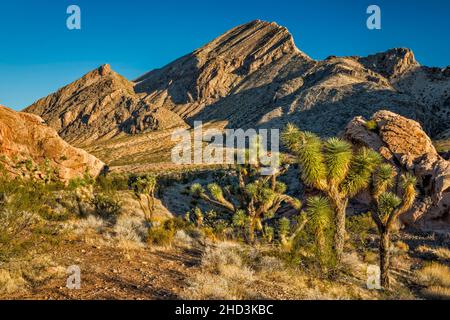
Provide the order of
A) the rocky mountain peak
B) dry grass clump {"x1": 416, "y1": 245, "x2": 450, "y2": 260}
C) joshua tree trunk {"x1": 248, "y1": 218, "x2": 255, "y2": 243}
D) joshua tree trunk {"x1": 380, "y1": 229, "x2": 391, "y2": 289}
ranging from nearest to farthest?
1. joshua tree trunk {"x1": 380, "y1": 229, "x2": 391, "y2": 289}
2. dry grass clump {"x1": 416, "y1": 245, "x2": 450, "y2": 260}
3. joshua tree trunk {"x1": 248, "y1": 218, "x2": 255, "y2": 243}
4. the rocky mountain peak

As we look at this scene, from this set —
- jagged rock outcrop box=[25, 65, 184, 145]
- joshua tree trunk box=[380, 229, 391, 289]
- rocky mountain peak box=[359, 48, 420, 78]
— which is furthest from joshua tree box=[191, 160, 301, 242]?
rocky mountain peak box=[359, 48, 420, 78]

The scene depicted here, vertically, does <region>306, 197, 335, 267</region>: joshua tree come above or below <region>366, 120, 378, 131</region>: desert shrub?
below

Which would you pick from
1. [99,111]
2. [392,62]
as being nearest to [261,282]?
[392,62]

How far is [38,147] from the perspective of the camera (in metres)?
26.5

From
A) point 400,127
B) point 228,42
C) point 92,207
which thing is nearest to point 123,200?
point 92,207

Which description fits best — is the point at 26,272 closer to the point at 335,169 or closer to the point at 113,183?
the point at 335,169

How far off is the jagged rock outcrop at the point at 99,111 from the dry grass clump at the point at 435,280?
314 feet

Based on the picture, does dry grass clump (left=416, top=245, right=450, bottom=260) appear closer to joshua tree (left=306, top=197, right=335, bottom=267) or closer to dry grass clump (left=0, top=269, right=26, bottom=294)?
joshua tree (left=306, top=197, right=335, bottom=267)

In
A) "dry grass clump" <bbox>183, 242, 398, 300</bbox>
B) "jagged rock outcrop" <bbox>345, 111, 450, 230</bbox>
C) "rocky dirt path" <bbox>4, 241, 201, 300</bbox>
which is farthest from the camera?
"jagged rock outcrop" <bbox>345, 111, 450, 230</bbox>

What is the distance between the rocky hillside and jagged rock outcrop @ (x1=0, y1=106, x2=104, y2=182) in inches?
1886

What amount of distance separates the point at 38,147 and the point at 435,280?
2552 centimetres

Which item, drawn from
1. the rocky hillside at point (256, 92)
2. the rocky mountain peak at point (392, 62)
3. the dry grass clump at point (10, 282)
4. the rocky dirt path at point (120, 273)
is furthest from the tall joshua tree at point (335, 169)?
the rocky mountain peak at point (392, 62)

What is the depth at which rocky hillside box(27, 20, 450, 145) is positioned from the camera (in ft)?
236

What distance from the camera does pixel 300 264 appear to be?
10148mm
